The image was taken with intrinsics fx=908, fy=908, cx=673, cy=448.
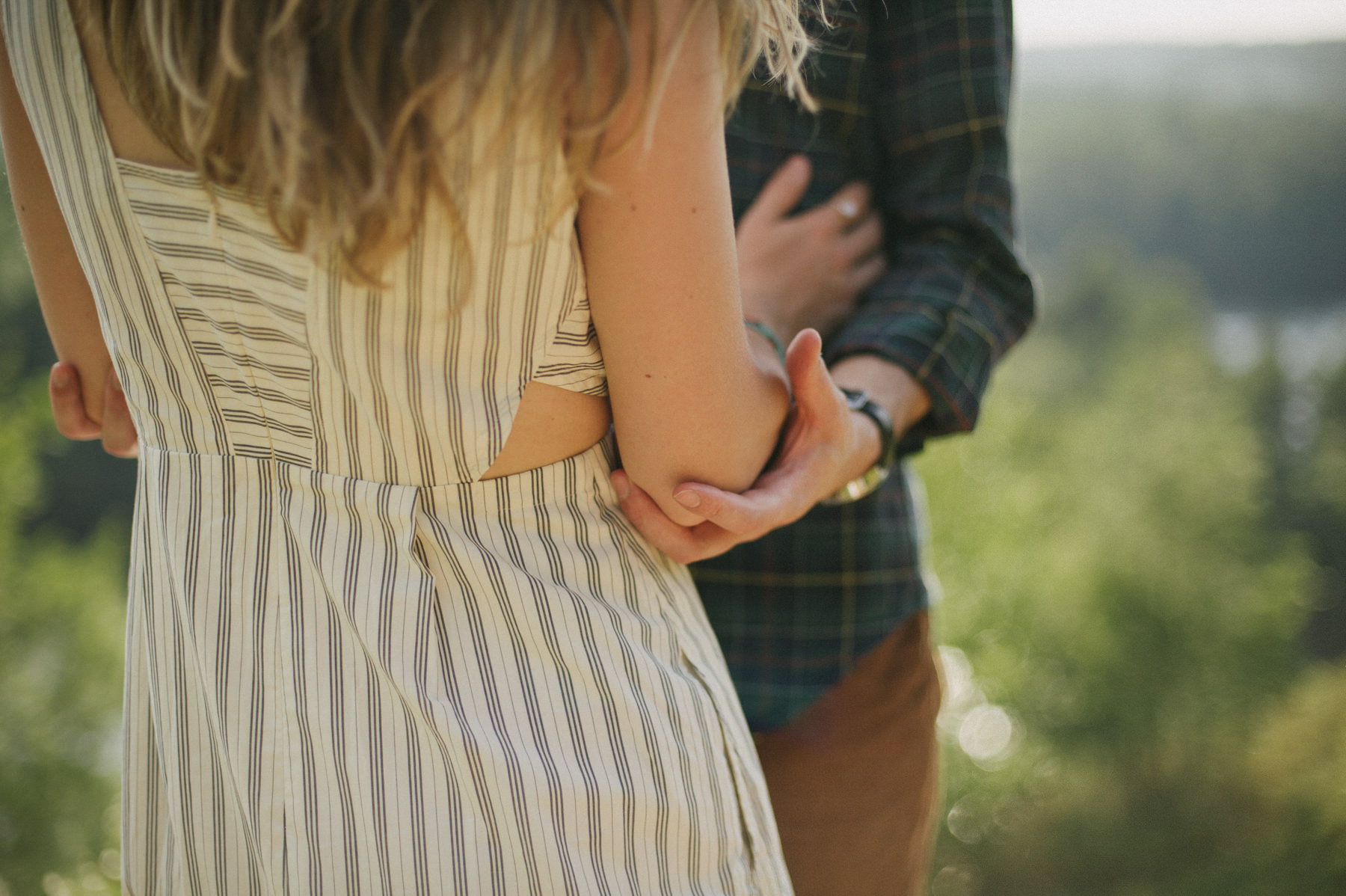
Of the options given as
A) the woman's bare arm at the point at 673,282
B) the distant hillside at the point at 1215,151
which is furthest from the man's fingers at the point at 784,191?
the distant hillside at the point at 1215,151

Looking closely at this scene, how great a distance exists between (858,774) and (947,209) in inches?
26.4

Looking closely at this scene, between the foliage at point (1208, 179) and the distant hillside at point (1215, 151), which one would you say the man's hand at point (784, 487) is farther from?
the foliage at point (1208, 179)

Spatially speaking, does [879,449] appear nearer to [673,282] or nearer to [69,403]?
[673,282]

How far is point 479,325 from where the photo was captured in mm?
575

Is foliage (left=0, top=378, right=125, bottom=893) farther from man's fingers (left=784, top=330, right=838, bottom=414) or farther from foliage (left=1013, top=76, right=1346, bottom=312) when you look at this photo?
foliage (left=1013, top=76, right=1346, bottom=312)

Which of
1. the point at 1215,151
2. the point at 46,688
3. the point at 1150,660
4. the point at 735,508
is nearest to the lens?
the point at 735,508

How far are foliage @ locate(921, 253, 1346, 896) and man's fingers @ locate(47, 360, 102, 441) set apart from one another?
505cm

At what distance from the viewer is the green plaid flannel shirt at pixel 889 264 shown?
1015mm

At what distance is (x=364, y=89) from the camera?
0.49m

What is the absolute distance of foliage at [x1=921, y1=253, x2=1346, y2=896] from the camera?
18.6 feet

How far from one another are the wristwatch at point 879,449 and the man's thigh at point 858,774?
266mm

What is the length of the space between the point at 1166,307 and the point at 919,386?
22.8 feet

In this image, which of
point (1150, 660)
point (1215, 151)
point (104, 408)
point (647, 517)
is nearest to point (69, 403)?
point (104, 408)

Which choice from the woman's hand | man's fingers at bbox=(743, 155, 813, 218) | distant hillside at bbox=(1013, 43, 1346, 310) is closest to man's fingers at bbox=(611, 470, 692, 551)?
the woman's hand
